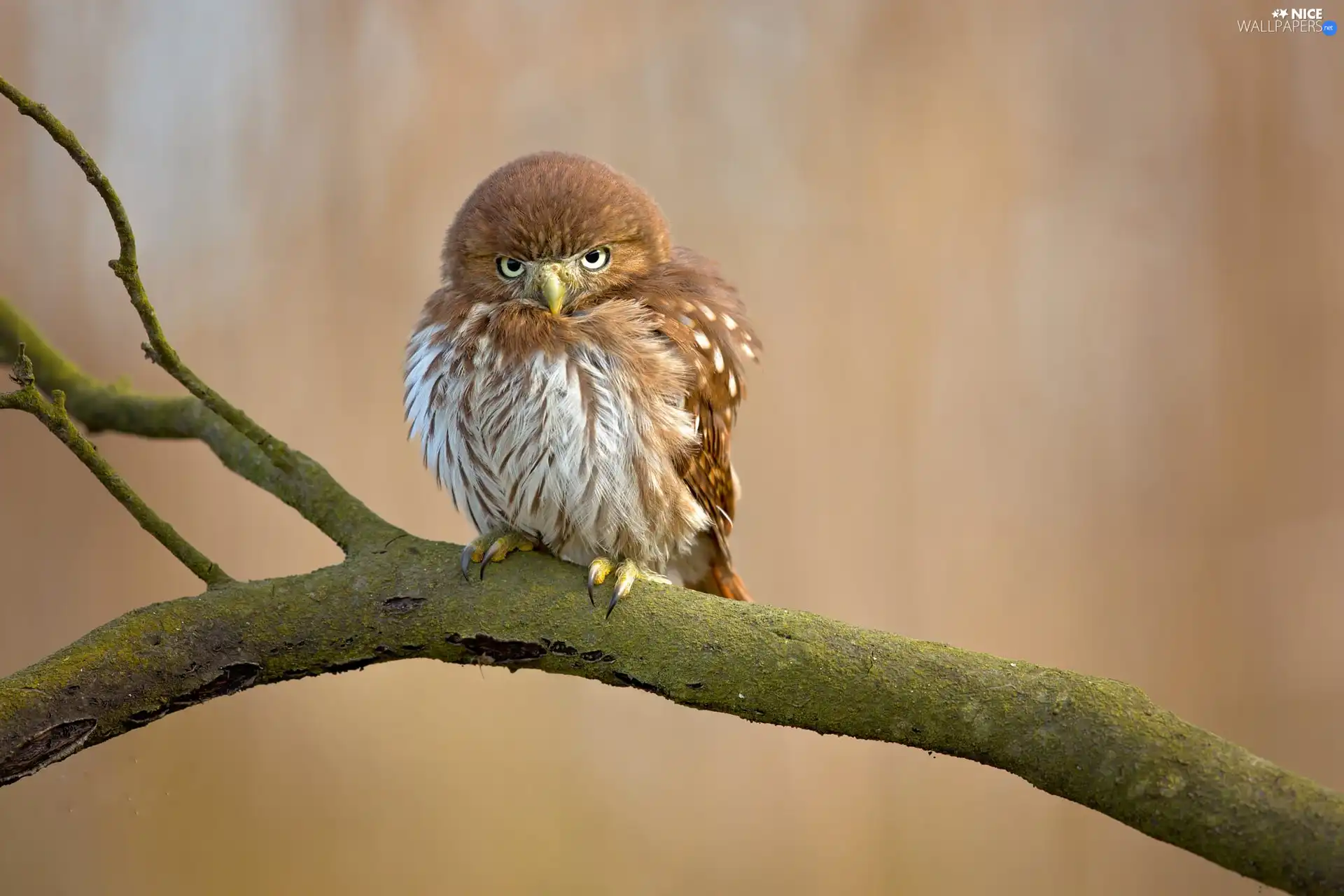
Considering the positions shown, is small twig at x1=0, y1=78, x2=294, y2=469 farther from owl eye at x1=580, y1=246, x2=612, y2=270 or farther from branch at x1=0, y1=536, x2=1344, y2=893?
owl eye at x1=580, y1=246, x2=612, y2=270

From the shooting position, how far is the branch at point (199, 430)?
174 cm

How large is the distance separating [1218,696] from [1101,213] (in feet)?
4.90

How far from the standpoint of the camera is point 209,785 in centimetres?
301

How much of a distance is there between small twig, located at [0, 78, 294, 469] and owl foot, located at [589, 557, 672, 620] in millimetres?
588

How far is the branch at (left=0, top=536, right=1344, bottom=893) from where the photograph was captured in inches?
45.6

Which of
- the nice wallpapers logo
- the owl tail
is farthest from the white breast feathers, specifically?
the nice wallpapers logo

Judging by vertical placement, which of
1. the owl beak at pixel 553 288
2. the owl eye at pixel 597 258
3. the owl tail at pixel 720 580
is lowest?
the owl tail at pixel 720 580

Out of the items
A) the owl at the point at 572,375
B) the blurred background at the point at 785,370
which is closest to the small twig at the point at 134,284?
the owl at the point at 572,375

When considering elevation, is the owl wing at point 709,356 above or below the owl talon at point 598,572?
above

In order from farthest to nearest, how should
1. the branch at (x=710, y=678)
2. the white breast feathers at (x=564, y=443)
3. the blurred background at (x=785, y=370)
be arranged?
the blurred background at (x=785, y=370)
the white breast feathers at (x=564, y=443)
the branch at (x=710, y=678)

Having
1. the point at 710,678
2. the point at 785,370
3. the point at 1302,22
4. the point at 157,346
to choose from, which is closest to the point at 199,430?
the point at 157,346

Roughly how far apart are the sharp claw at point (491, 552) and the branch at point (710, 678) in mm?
41

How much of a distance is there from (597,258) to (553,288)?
12cm

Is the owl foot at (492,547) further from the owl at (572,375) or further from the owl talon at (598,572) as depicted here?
the owl talon at (598,572)
